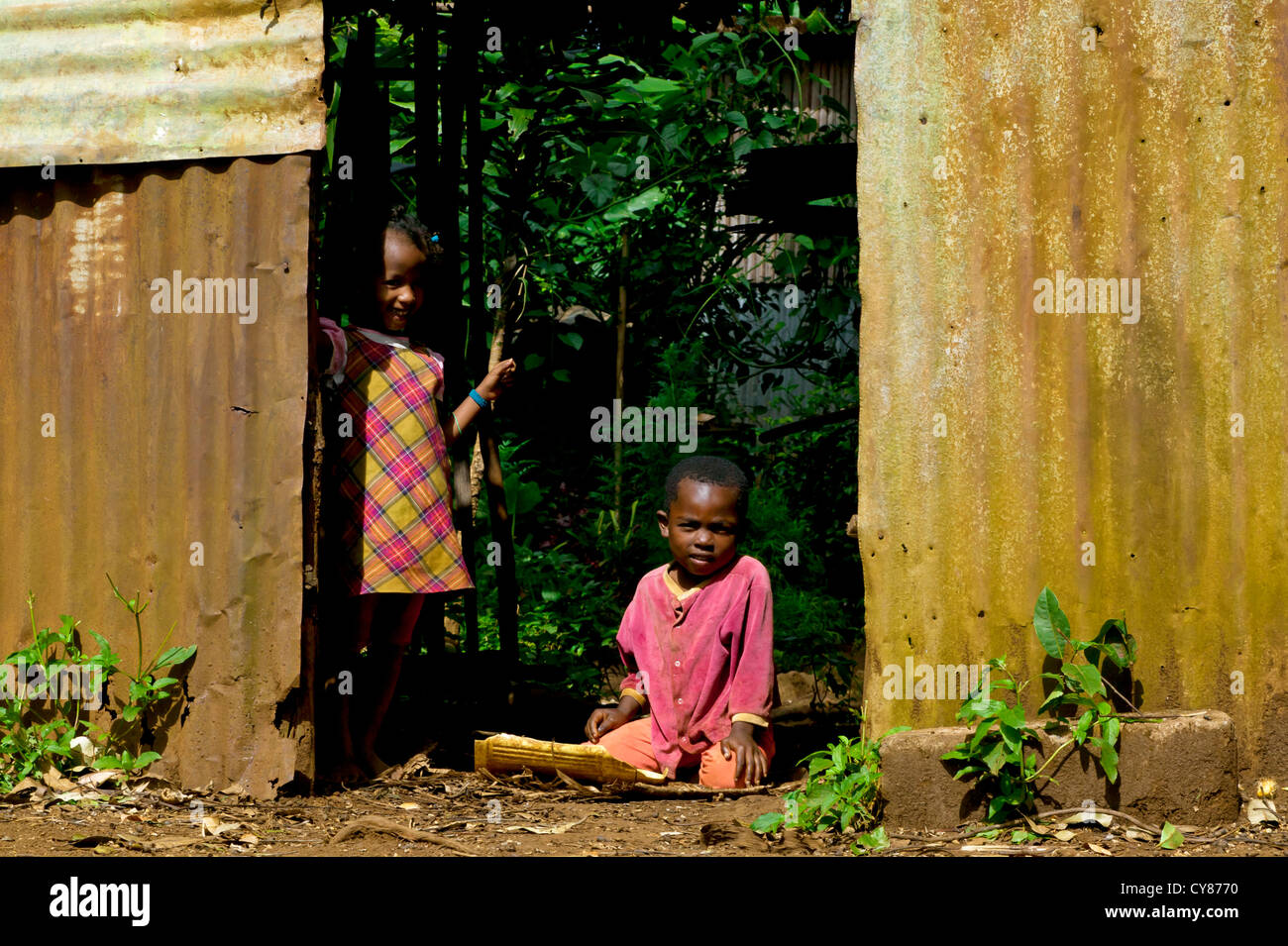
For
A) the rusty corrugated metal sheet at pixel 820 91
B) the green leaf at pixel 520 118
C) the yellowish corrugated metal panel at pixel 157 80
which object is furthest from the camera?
the rusty corrugated metal sheet at pixel 820 91

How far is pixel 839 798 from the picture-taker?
11.1ft

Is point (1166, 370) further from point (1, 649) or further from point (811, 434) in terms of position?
point (811, 434)

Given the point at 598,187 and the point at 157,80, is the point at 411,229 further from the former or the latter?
the point at 598,187

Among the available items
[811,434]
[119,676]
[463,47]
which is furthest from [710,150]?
[119,676]

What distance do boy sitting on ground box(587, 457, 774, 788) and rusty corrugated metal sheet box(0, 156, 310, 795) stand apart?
1280mm

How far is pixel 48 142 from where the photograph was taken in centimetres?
386

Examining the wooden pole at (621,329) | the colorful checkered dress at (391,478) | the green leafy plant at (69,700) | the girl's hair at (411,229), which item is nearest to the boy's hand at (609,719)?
the colorful checkered dress at (391,478)

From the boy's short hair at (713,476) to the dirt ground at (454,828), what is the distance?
3.38 feet

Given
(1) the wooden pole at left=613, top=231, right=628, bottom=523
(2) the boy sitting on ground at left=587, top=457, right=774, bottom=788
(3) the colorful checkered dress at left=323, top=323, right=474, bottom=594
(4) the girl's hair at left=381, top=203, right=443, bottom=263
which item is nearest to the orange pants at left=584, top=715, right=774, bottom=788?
(2) the boy sitting on ground at left=587, top=457, right=774, bottom=788

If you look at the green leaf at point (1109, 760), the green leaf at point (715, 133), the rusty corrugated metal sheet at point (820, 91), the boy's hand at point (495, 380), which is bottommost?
the green leaf at point (1109, 760)

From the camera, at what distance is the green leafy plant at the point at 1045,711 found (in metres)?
3.21

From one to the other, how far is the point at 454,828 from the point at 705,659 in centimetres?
114

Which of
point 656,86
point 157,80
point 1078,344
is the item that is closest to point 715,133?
point 656,86

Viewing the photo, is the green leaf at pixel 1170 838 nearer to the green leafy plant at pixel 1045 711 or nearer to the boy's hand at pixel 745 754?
the green leafy plant at pixel 1045 711
